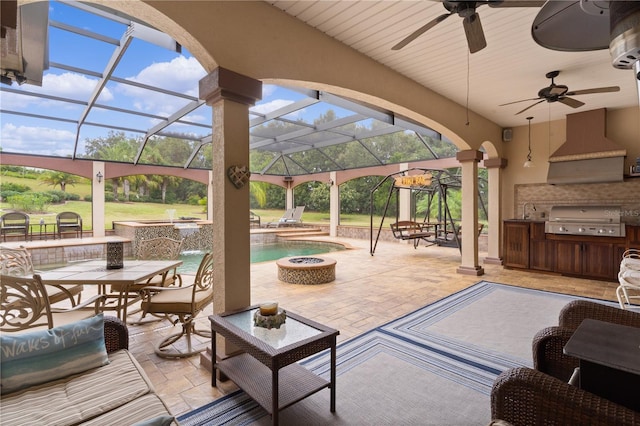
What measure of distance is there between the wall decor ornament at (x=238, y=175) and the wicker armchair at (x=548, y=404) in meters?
2.08

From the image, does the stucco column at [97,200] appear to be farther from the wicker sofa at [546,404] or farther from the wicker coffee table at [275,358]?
the wicker sofa at [546,404]

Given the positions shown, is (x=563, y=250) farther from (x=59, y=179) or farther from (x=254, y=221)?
(x=59, y=179)

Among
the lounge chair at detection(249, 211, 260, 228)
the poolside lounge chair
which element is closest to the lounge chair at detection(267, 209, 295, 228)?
the lounge chair at detection(249, 211, 260, 228)

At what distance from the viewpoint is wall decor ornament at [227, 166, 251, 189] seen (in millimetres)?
2475

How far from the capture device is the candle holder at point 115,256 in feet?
10.2

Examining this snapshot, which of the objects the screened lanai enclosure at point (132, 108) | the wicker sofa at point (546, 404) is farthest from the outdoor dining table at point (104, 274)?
the wicker sofa at point (546, 404)

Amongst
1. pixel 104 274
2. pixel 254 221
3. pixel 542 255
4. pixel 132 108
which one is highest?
pixel 132 108

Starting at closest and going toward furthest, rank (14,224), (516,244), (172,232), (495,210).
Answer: (516,244) → (495,210) → (14,224) → (172,232)

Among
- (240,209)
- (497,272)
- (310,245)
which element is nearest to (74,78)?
(240,209)

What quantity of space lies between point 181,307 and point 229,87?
1.88 meters

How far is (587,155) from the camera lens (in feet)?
18.9

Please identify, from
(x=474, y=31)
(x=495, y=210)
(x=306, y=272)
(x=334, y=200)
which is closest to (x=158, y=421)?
(x=474, y=31)

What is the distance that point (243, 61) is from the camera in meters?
2.54

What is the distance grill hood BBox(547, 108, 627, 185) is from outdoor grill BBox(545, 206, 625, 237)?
0.52m
